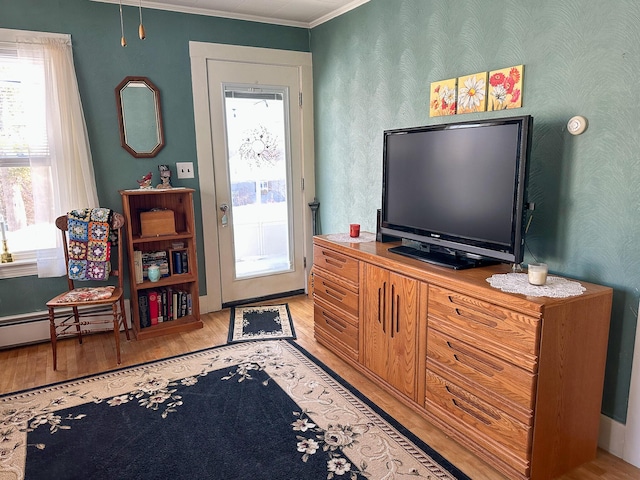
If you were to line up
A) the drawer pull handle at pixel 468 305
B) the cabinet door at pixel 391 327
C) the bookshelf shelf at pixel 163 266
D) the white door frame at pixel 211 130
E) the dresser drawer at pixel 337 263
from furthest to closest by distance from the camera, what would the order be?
the white door frame at pixel 211 130 < the bookshelf shelf at pixel 163 266 < the dresser drawer at pixel 337 263 < the cabinet door at pixel 391 327 < the drawer pull handle at pixel 468 305

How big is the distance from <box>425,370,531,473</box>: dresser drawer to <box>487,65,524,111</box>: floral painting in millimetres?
1479

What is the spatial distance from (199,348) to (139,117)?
1.90m

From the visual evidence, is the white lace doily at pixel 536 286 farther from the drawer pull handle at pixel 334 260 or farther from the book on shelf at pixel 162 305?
the book on shelf at pixel 162 305

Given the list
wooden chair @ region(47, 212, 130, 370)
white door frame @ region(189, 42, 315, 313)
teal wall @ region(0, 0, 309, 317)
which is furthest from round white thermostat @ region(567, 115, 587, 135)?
wooden chair @ region(47, 212, 130, 370)

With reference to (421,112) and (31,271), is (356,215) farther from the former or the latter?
(31,271)

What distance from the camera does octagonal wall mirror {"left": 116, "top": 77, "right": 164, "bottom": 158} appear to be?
356cm

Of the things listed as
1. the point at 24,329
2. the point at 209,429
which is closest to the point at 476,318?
the point at 209,429

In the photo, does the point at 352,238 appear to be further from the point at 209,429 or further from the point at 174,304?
the point at 174,304

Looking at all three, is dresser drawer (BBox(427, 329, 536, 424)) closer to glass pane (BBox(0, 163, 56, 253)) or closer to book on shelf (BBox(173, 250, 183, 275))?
book on shelf (BBox(173, 250, 183, 275))

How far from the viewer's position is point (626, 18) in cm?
189

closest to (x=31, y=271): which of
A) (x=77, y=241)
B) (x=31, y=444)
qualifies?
(x=77, y=241)

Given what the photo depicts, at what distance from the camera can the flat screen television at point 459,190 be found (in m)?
2.08

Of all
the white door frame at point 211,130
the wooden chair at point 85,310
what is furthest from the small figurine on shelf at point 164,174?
the wooden chair at point 85,310

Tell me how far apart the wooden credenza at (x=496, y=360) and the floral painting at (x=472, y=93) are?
95 centimetres
